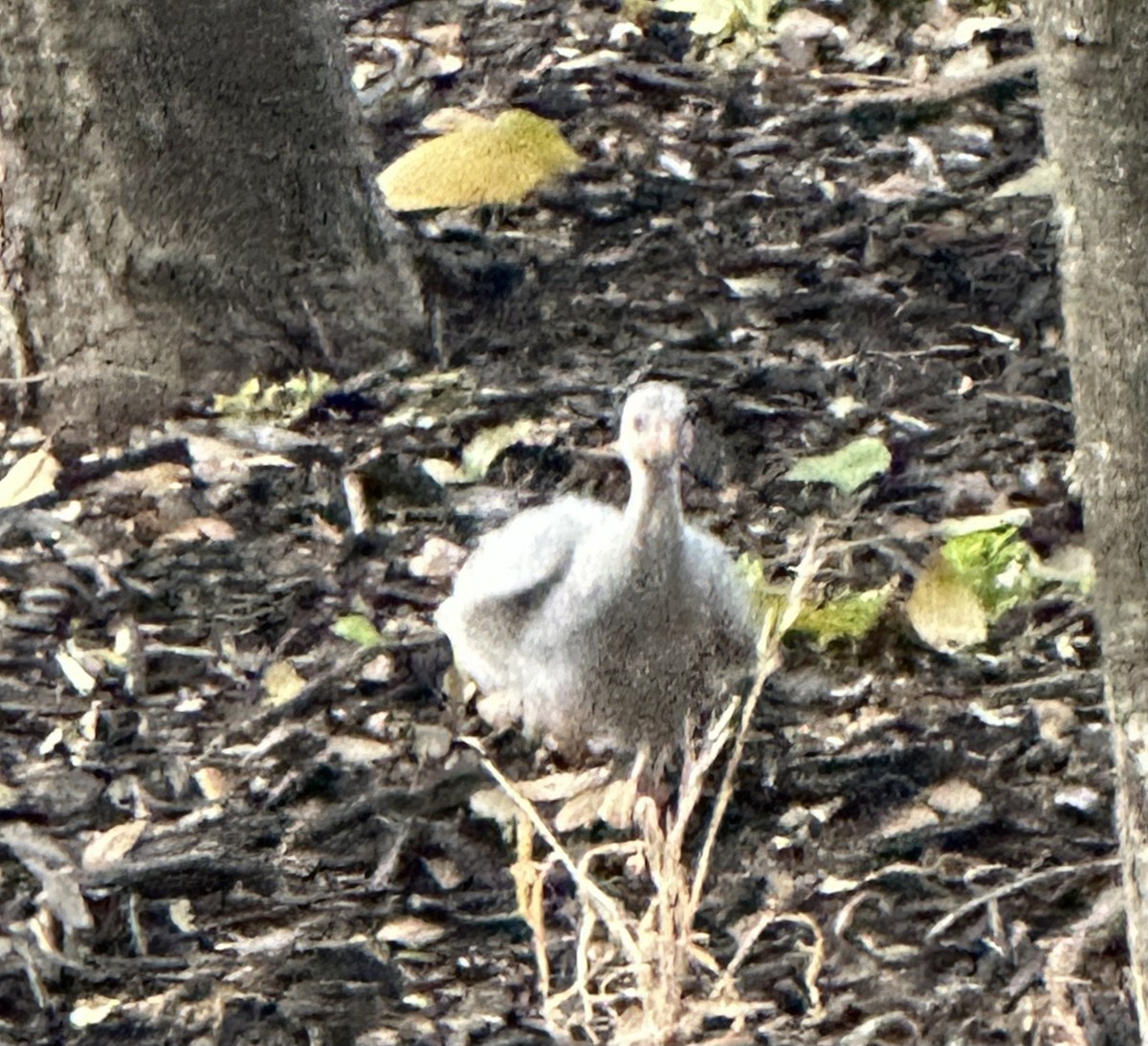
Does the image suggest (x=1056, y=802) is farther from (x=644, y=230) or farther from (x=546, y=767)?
(x=644, y=230)

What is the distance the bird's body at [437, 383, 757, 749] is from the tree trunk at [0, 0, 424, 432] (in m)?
0.98

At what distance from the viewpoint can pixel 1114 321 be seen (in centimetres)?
218

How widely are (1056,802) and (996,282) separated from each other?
4.64ft

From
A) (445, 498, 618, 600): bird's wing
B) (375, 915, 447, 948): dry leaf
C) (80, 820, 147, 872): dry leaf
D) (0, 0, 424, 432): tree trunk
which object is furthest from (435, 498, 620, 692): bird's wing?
(0, 0, 424, 432): tree trunk

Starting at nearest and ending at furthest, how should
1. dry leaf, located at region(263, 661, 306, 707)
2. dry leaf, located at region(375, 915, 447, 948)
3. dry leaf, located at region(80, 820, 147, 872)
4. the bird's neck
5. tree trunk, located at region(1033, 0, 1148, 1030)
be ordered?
tree trunk, located at region(1033, 0, 1148, 1030), the bird's neck, dry leaf, located at region(375, 915, 447, 948), dry leaf, located at region(80, 820, 147, 872), dry leaf, located at region(263, 661, 306, 707)

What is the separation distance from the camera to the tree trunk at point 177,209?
3545 millimetres

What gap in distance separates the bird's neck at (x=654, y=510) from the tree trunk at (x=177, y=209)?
4.23 ft

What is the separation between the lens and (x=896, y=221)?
4.09 metres

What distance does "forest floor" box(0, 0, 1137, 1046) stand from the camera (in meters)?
2.84

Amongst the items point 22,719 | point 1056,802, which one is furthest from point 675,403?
point 22,719

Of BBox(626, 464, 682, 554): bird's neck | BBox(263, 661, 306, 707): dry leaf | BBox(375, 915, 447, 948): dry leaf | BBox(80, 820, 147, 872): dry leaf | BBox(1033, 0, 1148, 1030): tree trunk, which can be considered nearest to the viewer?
BBox(1033, 0, 1148, 1030): tree trunk

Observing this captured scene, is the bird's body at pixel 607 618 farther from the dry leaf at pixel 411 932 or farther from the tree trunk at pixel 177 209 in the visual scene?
the tree trunk at pixel 177 209

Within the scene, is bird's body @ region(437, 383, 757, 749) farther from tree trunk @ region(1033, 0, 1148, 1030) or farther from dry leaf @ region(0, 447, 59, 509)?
dry leaf @ region(0, 447, 59, 509)

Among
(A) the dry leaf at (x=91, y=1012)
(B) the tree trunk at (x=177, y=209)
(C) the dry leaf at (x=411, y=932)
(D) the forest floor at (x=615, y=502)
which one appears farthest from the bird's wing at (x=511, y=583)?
(B) the tree trunk at (x=177, y=209)
